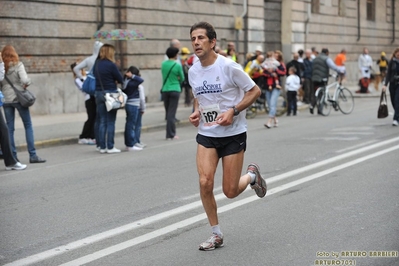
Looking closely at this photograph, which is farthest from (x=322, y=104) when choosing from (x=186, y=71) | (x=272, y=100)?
(x=186, y=71)

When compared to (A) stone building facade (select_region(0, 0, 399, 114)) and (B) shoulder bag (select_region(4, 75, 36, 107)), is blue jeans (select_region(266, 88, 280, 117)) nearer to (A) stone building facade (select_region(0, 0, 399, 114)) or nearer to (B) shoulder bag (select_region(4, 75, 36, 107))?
(A) stone building facade (select_region(0, 0, 399, 114))

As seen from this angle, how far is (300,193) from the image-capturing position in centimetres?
927

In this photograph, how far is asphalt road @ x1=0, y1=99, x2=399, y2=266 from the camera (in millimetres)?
6523

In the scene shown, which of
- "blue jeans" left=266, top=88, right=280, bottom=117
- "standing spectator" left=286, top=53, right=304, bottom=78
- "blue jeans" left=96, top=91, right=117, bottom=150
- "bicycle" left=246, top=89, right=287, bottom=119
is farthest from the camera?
"standing spectator" left=286, top=53, right=304, bottom=78

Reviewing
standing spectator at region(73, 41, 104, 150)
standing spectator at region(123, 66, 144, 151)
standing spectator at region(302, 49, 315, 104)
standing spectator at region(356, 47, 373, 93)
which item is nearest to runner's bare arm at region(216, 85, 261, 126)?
standing spectator at region(123, 66, 144, 151)

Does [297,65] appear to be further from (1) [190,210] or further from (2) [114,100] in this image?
(1) [190,210]

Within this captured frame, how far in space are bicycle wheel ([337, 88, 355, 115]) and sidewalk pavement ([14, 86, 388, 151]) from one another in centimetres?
400

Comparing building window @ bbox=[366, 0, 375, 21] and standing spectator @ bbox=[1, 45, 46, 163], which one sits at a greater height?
building window @ bbox=[366, 0, 375, 21]

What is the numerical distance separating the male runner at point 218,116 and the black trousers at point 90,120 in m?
8.85

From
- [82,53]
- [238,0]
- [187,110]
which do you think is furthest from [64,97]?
[238,0]

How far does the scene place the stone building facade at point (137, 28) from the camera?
68.5 feet

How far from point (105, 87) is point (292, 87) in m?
8.72

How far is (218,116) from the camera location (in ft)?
22.0

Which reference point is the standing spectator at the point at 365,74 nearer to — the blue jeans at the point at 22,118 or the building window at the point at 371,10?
the building window at the point at 371,10
